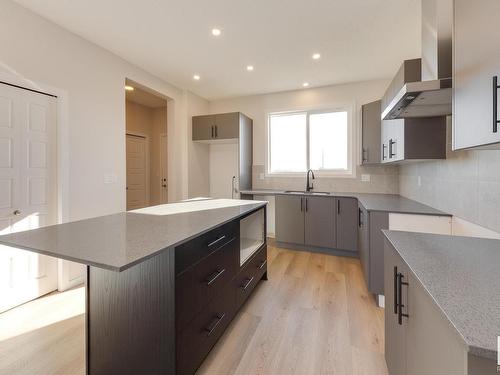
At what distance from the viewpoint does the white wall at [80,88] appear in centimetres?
213

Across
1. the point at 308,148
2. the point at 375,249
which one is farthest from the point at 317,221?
the point at 308,148

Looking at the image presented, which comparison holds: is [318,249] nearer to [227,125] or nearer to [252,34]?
[227,125]

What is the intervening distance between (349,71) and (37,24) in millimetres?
3727

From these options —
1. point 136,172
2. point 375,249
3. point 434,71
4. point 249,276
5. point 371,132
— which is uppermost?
point 371,132

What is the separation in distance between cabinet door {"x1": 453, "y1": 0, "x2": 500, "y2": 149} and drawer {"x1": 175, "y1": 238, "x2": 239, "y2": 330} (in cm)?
139

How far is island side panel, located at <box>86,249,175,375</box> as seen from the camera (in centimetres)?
116

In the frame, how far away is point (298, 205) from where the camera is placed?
146 inches

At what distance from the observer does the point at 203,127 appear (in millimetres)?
4352

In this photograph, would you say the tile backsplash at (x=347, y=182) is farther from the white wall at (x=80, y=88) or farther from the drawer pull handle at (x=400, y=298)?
the drawer pull handle at (x=400, y=298)

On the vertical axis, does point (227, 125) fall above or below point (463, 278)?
above

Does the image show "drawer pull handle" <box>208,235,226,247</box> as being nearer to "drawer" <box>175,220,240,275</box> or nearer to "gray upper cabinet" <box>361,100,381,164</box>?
"drawer" <box>175,220,240,275</box>

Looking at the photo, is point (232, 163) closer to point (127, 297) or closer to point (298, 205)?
point (298, 205)

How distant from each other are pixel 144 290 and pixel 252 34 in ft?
8.78

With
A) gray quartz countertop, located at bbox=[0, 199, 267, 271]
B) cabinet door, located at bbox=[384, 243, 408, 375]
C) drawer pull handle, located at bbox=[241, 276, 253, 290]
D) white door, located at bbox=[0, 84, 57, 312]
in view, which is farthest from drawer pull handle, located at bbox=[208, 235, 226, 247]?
white door, located at bbox=[0, 84, 57, 312]
